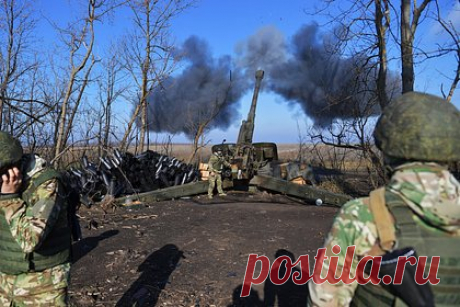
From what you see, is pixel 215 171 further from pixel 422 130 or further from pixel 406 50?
pixel 422 130

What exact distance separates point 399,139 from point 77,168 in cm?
1055

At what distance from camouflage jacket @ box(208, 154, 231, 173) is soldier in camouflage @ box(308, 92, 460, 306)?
365 inches

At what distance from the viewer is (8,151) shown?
2.25m

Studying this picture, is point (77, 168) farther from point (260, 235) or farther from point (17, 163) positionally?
point (17, 163)

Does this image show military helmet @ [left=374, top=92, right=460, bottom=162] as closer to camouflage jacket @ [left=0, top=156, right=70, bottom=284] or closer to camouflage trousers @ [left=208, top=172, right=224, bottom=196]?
camouflage jacket @ [left=0, top=156, right=70, bottom=284]

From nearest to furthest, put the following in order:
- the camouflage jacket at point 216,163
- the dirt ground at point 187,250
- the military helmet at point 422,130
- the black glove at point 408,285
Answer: the black glove at point 408,285 → the military helmet at point 422,130 → the dirt ground at point 187,250 → the camouflage jacket at point 216,163

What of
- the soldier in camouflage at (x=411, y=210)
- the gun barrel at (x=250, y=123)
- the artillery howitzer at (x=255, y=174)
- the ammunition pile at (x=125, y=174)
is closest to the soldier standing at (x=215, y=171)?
the artillery howitzer at (x=255, y=174)

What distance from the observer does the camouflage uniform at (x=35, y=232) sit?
7.43 ft

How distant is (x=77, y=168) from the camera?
36.7 ft

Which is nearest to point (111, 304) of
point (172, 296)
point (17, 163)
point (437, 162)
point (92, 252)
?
point (172, 296)

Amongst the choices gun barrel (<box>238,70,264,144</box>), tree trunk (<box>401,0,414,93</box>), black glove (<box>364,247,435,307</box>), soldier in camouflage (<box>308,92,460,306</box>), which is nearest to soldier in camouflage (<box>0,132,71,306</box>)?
soldier in camouflage (<box>308,92,460,306</box>)

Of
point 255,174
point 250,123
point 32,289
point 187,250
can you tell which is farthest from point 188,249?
point 250,123

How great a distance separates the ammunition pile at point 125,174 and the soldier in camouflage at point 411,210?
7.78m

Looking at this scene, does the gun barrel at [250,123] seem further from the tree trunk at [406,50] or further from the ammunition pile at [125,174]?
the tree trunk at [406,50]
